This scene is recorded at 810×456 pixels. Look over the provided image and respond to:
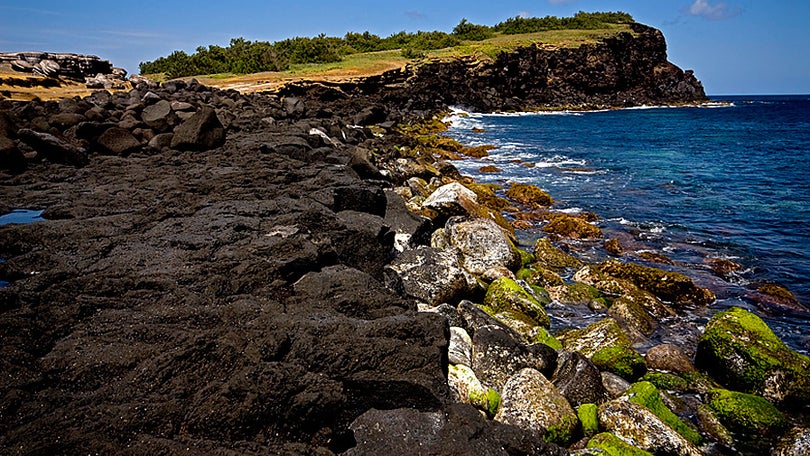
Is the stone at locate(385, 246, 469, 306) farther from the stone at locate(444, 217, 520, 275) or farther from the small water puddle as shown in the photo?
the small water puddle

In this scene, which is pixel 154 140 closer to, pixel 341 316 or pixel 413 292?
pixel 413 292

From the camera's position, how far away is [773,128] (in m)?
49.9

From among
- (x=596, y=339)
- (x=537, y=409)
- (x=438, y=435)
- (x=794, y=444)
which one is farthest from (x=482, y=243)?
(x=438, y=435)

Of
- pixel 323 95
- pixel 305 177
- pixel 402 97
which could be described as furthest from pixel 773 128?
pixel 305 177

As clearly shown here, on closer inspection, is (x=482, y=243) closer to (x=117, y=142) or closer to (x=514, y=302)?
(x=514, y=302)

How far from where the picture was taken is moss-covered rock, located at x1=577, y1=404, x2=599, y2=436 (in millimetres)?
5176

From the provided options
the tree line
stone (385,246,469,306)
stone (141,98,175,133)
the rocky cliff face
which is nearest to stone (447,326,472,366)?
stone (385,246,469,306)

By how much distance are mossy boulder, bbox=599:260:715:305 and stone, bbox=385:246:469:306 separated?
15.0 ft

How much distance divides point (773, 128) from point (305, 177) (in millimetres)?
59217

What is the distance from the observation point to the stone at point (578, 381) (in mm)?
5691

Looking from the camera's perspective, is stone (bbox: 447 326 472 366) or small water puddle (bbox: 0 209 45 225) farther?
small water puddle (bbox: 0 209 45 225)

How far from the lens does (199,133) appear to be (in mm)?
10562

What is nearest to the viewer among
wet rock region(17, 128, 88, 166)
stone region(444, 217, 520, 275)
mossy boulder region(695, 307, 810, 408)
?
mossy boulder region(695, 307, 810, 408)

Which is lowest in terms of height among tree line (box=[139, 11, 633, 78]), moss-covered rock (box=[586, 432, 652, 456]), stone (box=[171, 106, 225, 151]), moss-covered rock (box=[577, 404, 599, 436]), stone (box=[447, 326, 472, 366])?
moss-covered rock (box=[577, 404, 599, 436])
